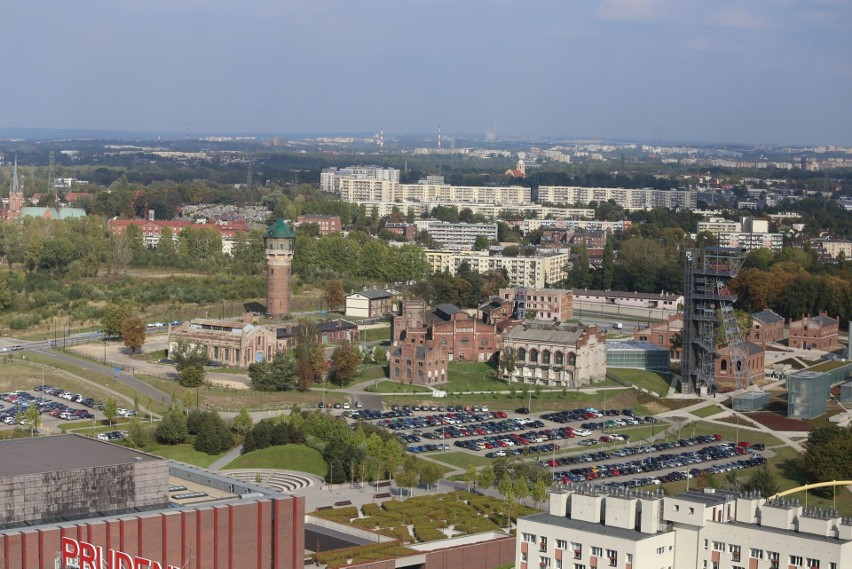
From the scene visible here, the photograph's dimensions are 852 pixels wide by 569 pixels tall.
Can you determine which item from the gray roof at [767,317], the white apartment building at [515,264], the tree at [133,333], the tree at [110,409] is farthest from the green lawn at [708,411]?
the white apartment building at [515,264]

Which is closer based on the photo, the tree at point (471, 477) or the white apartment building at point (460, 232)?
the tree at point (471, 477)

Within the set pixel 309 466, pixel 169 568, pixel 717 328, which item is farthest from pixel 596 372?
pixel 169 568

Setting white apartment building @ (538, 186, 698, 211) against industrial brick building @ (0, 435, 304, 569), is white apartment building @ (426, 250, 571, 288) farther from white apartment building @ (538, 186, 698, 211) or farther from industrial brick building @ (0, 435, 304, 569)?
industrial brick building @ (0, 435, 304, 569)

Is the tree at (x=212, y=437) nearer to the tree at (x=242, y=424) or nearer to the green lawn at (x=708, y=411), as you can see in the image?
the tree at (x=242, y=424)

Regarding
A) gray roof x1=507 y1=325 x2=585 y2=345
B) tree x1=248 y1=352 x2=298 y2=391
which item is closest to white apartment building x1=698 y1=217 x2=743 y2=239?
gray roof x1=507 y1=325 x2=585 y2=345

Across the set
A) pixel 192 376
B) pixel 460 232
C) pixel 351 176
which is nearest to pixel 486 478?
pixel 192 376

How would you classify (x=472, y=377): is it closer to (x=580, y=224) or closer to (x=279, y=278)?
(x=279, y=278)
